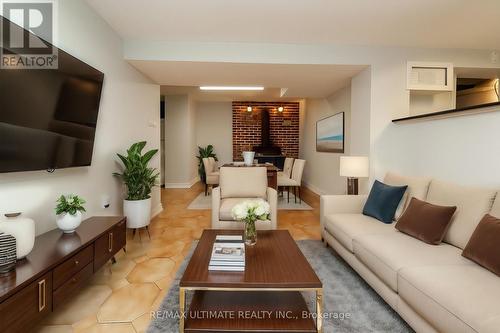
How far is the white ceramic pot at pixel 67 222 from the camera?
6.03 ft

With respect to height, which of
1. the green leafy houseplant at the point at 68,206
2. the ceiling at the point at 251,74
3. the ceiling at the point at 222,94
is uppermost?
the ceiling at the point at 222,94

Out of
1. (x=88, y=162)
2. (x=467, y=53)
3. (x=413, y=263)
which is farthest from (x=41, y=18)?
(x=467, y=53)

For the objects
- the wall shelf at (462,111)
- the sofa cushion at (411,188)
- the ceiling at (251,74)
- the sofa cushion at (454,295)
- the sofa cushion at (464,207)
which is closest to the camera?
the sofa cushion at (454,295)

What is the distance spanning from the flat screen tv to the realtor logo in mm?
50

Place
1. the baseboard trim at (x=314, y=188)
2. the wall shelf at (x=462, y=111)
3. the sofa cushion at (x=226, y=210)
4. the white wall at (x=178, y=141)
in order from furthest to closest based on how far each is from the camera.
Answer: the white wall at (x=178, y=141)
the baseboard trim at (x=314, y=188)
the sofa cushion at (x=226, y=210)
the wall shelf at (x=462, y=111)

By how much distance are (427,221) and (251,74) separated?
9.54 feet

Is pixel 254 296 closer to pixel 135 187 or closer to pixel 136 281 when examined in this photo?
pixel 136 281

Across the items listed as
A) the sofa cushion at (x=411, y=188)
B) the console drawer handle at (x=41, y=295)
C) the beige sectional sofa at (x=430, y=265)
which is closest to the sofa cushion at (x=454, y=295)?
the beige sectional sofa at (x=430, y=265)

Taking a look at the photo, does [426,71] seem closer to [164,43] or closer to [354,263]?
[354,263]

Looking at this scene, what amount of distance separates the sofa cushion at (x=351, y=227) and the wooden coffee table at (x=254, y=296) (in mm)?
694

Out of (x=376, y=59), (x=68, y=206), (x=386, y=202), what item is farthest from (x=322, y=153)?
(x=68, y=206)

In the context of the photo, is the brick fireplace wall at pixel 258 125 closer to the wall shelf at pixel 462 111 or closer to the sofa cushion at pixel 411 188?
the wall shelf at pixel 462 111

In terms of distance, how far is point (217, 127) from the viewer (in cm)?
770

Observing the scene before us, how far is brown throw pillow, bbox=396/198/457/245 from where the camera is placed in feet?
6.00
